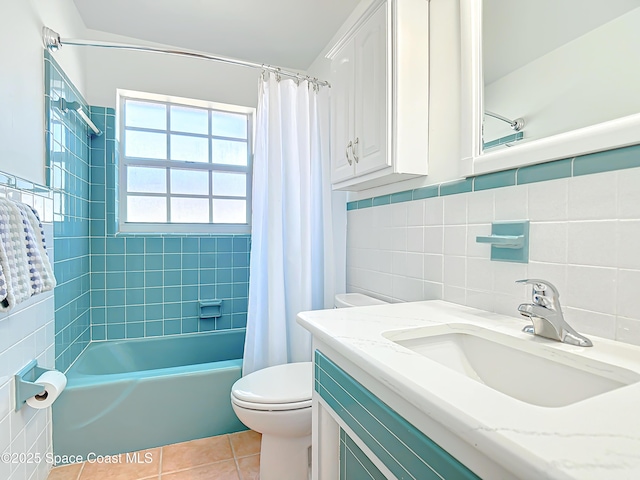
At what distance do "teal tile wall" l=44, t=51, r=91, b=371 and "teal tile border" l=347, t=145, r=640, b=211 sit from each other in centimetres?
179

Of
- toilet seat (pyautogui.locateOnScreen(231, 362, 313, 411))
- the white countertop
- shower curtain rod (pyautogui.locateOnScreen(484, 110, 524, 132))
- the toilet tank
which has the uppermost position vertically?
shower curtain rod (pyautogui.locateOnScreen(484, 110, 524, 132))

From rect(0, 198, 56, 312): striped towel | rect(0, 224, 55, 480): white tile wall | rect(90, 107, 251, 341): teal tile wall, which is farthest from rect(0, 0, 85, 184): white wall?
rect(90, 107, 251, 341): teal tile wall

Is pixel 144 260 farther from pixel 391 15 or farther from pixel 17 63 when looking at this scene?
pixel 391 15

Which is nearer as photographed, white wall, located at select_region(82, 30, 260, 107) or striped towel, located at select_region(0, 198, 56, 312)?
striped towel, located at select_region(0, 198, 56, 312)

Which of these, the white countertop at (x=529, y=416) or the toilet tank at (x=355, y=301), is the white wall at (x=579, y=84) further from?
the toilet tank at (x=355, y=301)

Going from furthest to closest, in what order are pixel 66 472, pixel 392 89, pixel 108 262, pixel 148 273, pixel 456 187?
pixel 148 273
pixel 108 262
pixel 66 472
pixel 392 89
pixel 456 187

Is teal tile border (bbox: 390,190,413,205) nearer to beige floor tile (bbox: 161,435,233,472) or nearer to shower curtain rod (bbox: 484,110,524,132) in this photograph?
shower curtain rod (bbox: 484,110,524,132)

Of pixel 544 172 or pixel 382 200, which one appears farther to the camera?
pixel 382 200

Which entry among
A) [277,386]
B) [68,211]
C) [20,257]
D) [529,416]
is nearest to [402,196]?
[277,386]

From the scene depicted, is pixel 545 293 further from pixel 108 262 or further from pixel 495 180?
pixel 108 262

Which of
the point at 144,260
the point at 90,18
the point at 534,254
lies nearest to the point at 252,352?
the point at 144,260

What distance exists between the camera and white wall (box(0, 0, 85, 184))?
125cm

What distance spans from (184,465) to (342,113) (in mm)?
1927

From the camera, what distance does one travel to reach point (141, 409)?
1698 mm
